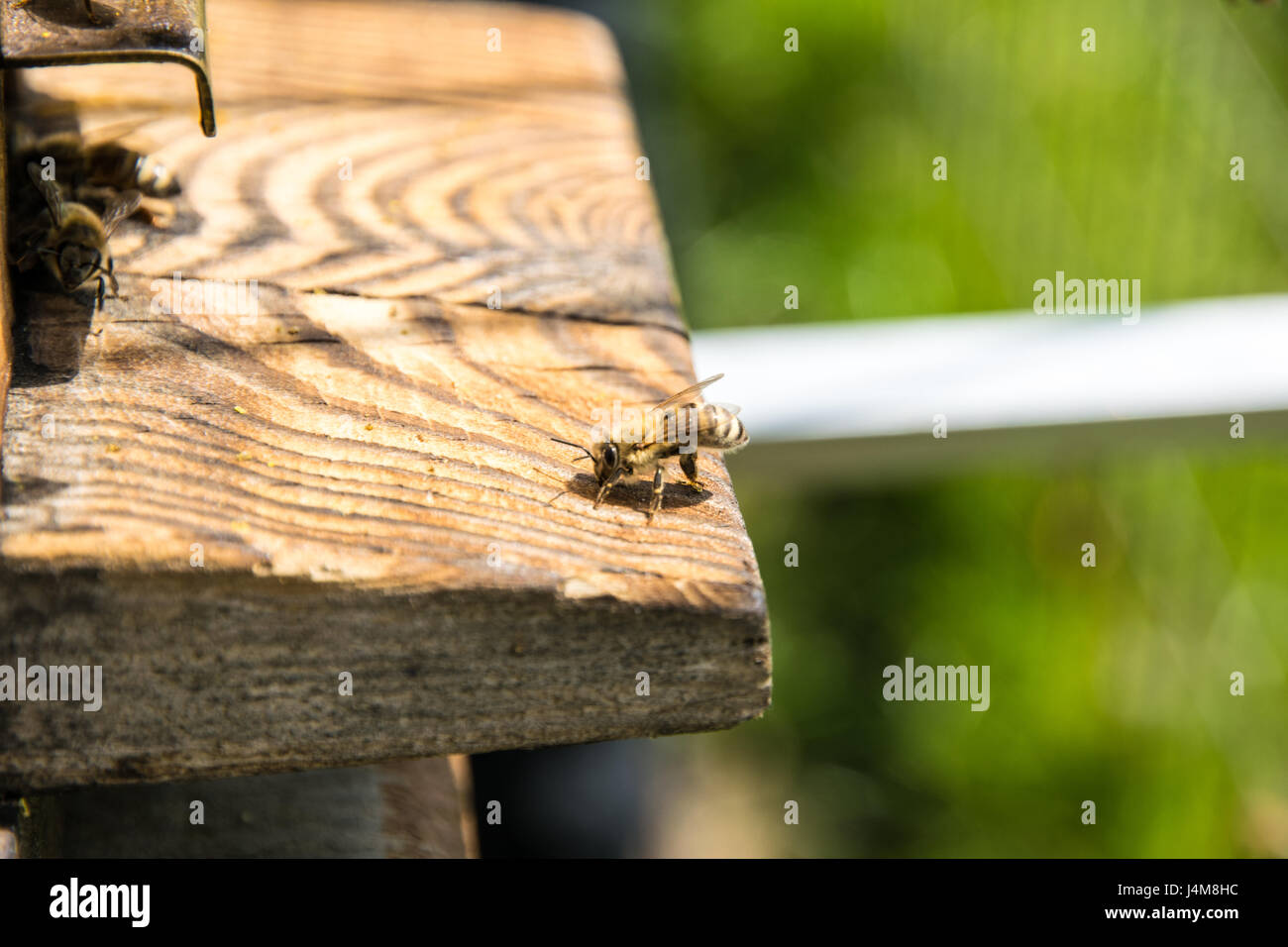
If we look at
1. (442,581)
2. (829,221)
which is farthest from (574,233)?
(829,221)

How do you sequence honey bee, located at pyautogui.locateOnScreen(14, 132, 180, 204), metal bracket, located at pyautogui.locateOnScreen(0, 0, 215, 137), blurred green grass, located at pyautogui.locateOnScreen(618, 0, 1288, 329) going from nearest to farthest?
1. metal bracket, located at pyautogui.locateOnScreen(0, 0, 215, 137)
2. honey bee, located at pyautogui.locateOnScreen(14, 132, 180, 204)
3. blurred green grass, located at pyautogui.locateOnScreen(618, 0, 1288, 329)

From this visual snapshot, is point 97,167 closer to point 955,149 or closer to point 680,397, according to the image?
point 680,397

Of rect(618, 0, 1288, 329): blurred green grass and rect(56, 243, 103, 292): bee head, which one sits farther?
rect(618, 0, 1288, 329): blurred green grass

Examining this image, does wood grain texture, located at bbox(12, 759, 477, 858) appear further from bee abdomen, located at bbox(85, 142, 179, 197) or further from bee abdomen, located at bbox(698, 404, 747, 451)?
bee abdomen, located at bbox(85, 142, 179, 197)

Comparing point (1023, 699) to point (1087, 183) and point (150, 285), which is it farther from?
point (150, 285)

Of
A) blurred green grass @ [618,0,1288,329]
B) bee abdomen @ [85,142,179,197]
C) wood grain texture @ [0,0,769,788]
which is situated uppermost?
blurred green grass @ [618,0,1288,329]

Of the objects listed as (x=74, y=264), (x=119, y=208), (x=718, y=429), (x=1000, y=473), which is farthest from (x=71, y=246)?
(x=1000, y=473)

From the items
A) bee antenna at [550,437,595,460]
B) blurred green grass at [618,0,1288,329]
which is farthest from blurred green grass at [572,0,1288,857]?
bee antenna at [550,437,595,460]

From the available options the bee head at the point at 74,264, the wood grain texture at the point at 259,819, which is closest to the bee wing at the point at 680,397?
the wood grain texture at the point at 259,819
